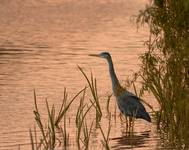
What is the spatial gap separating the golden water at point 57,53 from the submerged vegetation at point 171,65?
70 centimetres

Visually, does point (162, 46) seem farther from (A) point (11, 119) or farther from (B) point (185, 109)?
(A) point (11, 119)

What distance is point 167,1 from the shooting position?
44.2 feet

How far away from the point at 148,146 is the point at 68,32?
1782cm

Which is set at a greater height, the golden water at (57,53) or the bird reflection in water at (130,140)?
the golden water at (57,53)

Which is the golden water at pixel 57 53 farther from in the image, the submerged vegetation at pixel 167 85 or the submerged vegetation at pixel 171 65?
the submerged vegetation at pixel 171 65

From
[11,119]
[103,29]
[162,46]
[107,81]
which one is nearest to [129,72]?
[107,81]

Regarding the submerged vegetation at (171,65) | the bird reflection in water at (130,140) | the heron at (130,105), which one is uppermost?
the submerged vegetation at (171,65)

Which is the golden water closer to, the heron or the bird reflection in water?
the bird reflection in water

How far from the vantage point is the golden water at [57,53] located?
14.9 m

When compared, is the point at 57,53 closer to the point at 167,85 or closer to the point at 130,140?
the point at 130,140

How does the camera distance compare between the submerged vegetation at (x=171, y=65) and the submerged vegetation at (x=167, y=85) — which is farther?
the submerged vegetation at (x=171, y=65)

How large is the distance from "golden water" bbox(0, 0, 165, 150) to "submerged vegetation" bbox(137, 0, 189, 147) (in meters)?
0.70

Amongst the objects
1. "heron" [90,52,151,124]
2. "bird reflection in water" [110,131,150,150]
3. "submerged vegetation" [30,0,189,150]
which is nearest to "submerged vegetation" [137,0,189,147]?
"submerged vegetation" [30,0,189,150]

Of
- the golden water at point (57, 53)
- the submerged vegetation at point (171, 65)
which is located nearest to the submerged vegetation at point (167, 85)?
the submerged vegetation at point (171, 65)
